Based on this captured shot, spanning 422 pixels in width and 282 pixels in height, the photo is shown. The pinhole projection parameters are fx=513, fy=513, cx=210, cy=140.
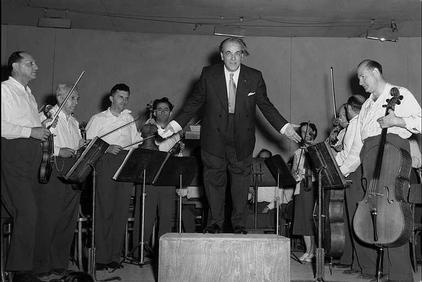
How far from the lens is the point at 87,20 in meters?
7.79

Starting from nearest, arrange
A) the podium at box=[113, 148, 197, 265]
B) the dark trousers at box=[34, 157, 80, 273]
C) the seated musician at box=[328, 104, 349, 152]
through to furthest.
Result: the dark trousers at box=[34, 157, 80, 273], the podium at box=[113, 148, 197, 265], the seated musician at box=[328, 104, 349, 152]

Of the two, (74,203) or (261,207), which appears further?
(261,207)

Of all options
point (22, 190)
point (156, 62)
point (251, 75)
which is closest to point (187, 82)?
point (156, 62)

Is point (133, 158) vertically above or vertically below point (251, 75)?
below

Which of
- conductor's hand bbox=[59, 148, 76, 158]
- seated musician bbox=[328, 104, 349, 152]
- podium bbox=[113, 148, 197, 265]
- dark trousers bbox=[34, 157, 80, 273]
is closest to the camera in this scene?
dark trousers bbox=[34, 157, 80, 273]

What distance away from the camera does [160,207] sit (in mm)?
5410

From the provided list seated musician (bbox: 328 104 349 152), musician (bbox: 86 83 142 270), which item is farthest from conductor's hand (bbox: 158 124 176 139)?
seated musician (bbox: 328 104 349 152)

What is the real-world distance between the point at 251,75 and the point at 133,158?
1332 millimetres

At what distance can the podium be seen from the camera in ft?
14.9

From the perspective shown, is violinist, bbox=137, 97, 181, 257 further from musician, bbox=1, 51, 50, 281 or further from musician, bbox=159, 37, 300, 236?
musician, bbox=1, 51, 50, 281

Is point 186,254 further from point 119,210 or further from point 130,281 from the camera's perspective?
point 119,210

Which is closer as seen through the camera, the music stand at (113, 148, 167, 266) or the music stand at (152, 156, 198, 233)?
the music stand at (113, 148, 167, 266)

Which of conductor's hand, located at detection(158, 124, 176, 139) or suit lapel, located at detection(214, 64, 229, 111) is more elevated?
suit lapel, located at detection(214, 64, 229, 111)

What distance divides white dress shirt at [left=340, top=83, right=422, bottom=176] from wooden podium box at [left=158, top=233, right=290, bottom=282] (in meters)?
1.19
